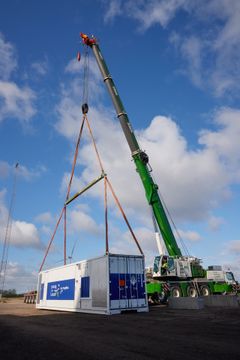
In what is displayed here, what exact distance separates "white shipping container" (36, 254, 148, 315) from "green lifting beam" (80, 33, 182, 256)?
223 inches

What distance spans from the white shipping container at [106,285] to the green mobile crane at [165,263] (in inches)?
203

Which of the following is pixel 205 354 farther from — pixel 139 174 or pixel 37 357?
pixel 139 174

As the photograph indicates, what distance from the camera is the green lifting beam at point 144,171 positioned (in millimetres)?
24125

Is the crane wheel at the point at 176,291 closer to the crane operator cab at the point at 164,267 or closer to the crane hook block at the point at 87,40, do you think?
the crane operator cab at the point at 164,267

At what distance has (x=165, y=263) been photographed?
23547mm

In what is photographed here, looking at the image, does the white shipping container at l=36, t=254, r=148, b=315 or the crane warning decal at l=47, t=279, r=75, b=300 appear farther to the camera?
the crane warning decal at l=47, t=279, r=75, b=300

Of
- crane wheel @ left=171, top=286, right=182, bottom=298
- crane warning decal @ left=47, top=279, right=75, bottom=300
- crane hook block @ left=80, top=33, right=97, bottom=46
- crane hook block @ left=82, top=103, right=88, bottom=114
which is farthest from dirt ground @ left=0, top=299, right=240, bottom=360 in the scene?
crane hook block @ left=80, top=33, right=97, bottom=46

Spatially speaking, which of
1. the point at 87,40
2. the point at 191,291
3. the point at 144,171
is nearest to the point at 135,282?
the point at 191,291

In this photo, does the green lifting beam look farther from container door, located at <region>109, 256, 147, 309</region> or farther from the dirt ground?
the dirt ground

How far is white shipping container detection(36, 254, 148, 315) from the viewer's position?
55.7 feet

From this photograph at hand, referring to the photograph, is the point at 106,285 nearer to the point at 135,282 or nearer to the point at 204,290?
the point at 135,282

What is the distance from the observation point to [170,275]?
23.4m

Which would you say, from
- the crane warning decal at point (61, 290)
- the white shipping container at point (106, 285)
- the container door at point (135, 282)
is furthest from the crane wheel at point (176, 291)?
the crane warning decal at point (61, 290)

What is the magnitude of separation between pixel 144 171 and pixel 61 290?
10932 millimetres
